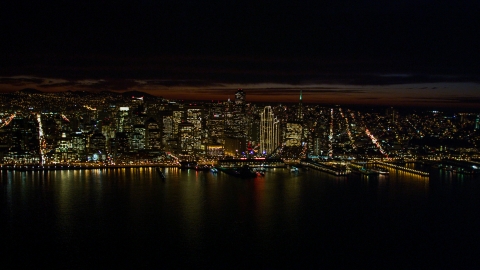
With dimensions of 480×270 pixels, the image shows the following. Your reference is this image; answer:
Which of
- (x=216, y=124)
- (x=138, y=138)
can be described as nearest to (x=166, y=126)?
(x=216, y=124)

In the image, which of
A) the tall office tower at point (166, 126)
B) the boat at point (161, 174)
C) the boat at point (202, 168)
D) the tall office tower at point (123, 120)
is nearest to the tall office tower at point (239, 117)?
the tall office tower at point (166, 126)

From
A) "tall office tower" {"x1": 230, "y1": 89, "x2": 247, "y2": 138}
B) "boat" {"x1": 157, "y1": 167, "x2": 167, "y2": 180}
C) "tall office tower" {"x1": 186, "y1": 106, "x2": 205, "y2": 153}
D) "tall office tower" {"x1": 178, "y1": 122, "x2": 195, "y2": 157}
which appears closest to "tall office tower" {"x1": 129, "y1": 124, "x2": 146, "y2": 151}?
"tall office tower" {"x1": 178, "y1": 122, "x2": 195, "y2": 157}

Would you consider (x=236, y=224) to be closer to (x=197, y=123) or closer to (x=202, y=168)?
(x=202, y=168)

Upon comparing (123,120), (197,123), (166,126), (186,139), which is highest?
(123,120)

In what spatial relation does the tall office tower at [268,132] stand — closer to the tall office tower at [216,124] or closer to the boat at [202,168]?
the tall office tower at [216,124]

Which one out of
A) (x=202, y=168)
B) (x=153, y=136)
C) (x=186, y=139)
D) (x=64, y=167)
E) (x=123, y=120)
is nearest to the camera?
(x=64, y=167)

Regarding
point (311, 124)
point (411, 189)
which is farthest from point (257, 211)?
point (311, 124)
